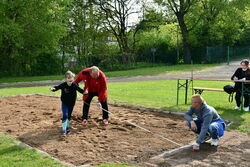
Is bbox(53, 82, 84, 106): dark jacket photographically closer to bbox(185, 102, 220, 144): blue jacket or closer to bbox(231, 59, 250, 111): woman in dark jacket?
bbox(185, 102, 220, 144): blue jacket

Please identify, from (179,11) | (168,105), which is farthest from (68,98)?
(179,11)

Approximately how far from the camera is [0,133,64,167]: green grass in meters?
4.88

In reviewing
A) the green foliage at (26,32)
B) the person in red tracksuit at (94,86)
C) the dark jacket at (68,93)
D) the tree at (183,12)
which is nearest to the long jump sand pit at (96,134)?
the person in red tracksuit at (94,86)

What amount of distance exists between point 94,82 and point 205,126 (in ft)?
11.1

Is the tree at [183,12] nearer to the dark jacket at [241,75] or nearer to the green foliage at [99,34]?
the green foliage at [99,34]

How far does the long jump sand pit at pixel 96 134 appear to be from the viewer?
5.52 metres

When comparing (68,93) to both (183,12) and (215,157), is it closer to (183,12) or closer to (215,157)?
(215,157)

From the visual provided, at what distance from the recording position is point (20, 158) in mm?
5195

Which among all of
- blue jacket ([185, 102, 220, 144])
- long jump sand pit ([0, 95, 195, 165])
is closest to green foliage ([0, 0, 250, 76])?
long jump sand pit ([0, 95, 195, 165])

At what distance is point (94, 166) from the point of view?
4.83m

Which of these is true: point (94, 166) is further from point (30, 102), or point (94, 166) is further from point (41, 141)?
point (30, 102)

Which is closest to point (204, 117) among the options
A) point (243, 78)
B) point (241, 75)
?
point (243, 78)

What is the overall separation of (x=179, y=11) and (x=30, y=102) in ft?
94.6

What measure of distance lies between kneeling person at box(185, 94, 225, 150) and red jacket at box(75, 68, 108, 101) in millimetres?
2735
